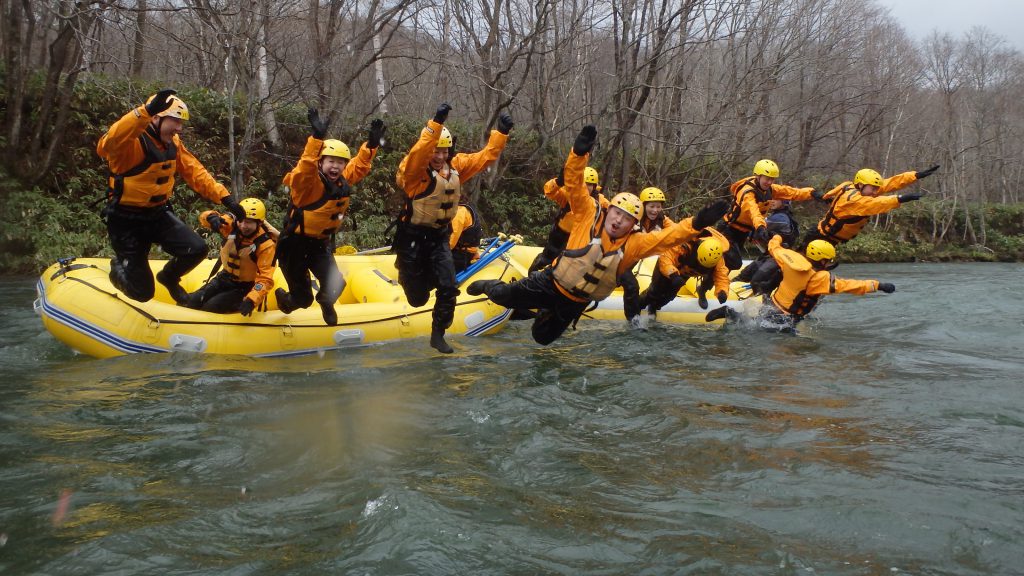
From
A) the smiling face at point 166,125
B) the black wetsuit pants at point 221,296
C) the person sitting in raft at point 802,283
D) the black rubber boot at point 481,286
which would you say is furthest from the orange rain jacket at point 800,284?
the smiling face at point 166,125

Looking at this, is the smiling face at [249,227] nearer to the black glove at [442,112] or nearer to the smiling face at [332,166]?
the smiling face at [332,166]

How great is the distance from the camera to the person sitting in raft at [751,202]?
9781 millimetres

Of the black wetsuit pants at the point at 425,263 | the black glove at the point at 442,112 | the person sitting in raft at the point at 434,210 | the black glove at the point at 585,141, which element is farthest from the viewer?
the black wetsuit pants at the point at 425,263

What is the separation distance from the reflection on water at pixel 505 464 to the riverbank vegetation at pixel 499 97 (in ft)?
18.0

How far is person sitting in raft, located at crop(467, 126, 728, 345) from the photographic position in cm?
582

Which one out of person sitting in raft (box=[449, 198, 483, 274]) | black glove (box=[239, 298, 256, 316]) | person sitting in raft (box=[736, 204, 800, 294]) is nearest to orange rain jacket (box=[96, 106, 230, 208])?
black glove (box=[239, 298, 256, 316])

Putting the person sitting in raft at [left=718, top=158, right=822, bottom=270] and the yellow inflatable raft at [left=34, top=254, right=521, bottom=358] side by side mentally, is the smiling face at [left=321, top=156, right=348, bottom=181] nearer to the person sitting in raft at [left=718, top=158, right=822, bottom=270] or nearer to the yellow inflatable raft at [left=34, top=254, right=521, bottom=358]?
the yellow inflatable raft at [left=34, top=254, right=521, bottom=358]

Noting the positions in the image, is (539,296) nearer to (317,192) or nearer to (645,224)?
(317,192)

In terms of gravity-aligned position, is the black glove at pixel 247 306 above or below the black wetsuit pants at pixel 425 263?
below

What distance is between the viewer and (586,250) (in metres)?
6.07

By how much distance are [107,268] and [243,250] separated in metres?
1.70

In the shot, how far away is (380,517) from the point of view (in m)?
3.61

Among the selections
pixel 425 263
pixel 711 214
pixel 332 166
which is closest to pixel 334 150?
pixel 332 166

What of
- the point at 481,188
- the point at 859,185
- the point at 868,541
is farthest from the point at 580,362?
the point at 481,188
